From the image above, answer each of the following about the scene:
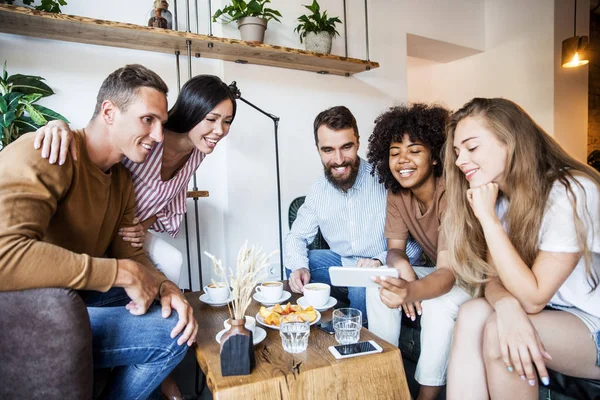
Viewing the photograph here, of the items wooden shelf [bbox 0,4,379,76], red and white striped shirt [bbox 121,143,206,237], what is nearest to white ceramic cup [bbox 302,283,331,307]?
red and white striped shirt [bbox 121,143,206,237]

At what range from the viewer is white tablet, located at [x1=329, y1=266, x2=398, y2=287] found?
1353 mm

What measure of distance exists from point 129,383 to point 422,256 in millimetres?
1486

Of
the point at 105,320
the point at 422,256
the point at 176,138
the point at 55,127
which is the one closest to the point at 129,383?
the point at 105,320

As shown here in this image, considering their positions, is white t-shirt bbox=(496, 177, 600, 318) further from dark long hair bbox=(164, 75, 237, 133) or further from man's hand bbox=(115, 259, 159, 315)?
dark long hair bbox=(164, 75, 237, 133)

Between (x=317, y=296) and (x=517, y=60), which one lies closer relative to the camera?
(x=317, y=296)

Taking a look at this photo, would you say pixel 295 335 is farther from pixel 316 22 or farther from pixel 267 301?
pixel 316 22

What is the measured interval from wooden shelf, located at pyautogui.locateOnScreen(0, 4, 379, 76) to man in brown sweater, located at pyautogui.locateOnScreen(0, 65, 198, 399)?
46.4 inches

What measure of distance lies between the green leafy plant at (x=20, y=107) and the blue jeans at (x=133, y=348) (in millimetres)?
1251

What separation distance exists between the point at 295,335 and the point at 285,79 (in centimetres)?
245

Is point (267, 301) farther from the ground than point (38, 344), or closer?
closer

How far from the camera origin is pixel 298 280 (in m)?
1.83

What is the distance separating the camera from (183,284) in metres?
2.95

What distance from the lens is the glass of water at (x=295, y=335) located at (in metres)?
1.15

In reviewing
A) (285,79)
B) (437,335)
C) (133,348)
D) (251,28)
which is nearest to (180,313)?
(133,348)
